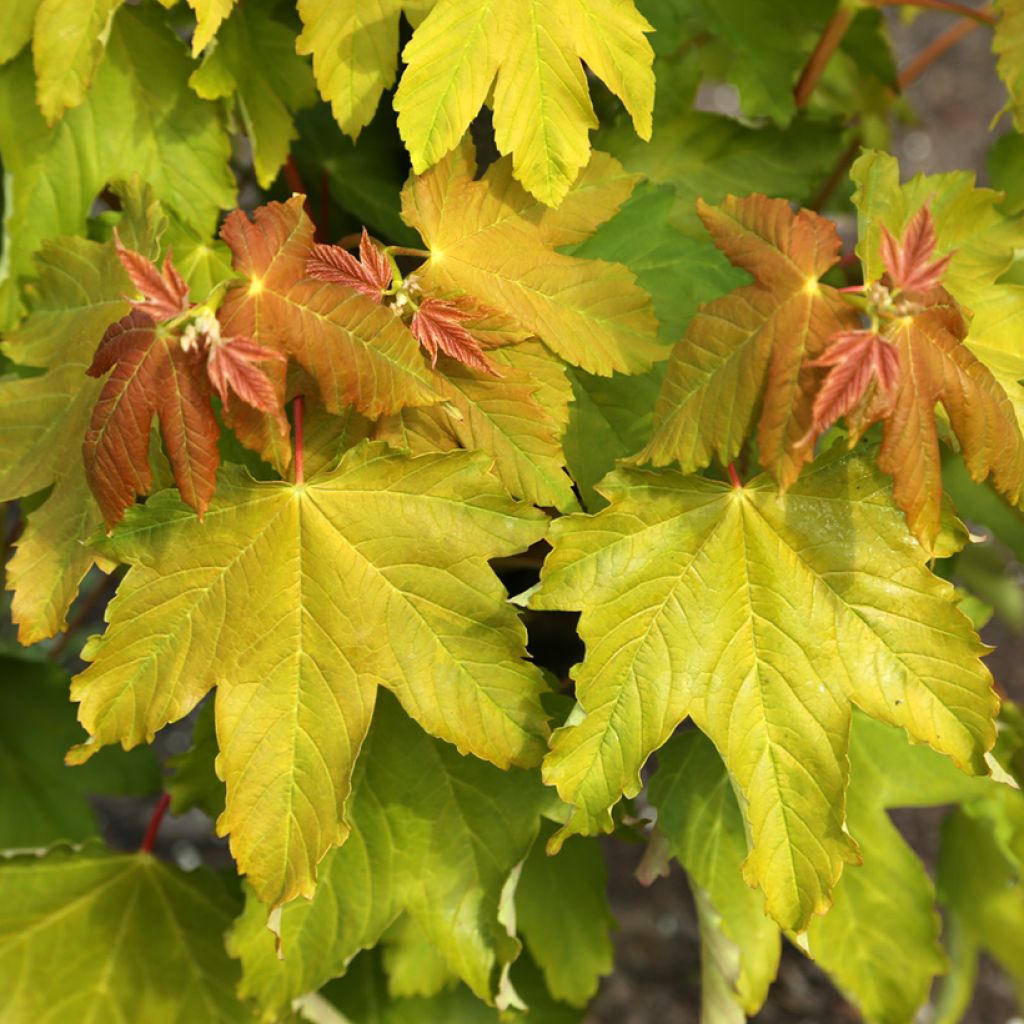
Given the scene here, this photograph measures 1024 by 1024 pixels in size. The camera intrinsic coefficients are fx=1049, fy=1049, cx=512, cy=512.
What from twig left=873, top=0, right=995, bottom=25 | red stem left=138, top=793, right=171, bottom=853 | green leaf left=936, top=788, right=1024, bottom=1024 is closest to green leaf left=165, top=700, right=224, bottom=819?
red stem left=138, top=793, right=171, bottom=853

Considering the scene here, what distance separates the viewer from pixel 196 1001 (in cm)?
100

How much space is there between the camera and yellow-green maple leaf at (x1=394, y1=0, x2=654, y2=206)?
27.4 inches

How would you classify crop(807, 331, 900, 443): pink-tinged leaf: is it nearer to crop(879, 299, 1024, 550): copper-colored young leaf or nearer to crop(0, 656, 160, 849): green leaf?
crop(879, 299, 1024, 550): copper-colored young leaf

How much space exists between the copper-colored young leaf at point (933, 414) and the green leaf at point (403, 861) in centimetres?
39

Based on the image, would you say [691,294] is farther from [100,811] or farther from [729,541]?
[100,811]

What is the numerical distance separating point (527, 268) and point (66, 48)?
40cm

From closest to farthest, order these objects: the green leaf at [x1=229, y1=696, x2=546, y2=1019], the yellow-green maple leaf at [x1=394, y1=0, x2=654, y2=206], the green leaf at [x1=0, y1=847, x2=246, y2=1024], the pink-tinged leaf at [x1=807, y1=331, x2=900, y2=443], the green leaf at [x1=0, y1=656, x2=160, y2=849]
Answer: the pink-tinged leaf at [x1=807, y1=331, x2=900, y2=443]
the yellow-green maple leaf at [x1=394, y1=0, x2=654, y2=206]
the green leaf at [x1=229, y1=696, x2=546, y2=1019]
the green leaf at [x1=0, y1=847, x2=246, y2=1024]
the green leaf at [x1=0, y1=656, x2=160, y2=849]

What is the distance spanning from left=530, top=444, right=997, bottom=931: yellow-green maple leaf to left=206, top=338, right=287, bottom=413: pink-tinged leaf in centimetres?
20

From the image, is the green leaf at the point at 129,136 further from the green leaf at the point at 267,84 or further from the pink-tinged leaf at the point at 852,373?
the pink-tinged leaf at the point at 852,373

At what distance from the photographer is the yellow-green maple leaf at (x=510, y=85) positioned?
2.28 feet

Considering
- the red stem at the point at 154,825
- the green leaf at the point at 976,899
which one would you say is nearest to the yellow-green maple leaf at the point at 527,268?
the red stem at the point at 154,825

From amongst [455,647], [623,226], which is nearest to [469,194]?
[623,226]

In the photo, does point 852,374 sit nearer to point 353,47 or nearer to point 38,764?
point 353,47

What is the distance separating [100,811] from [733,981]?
→ 155 centimetres
